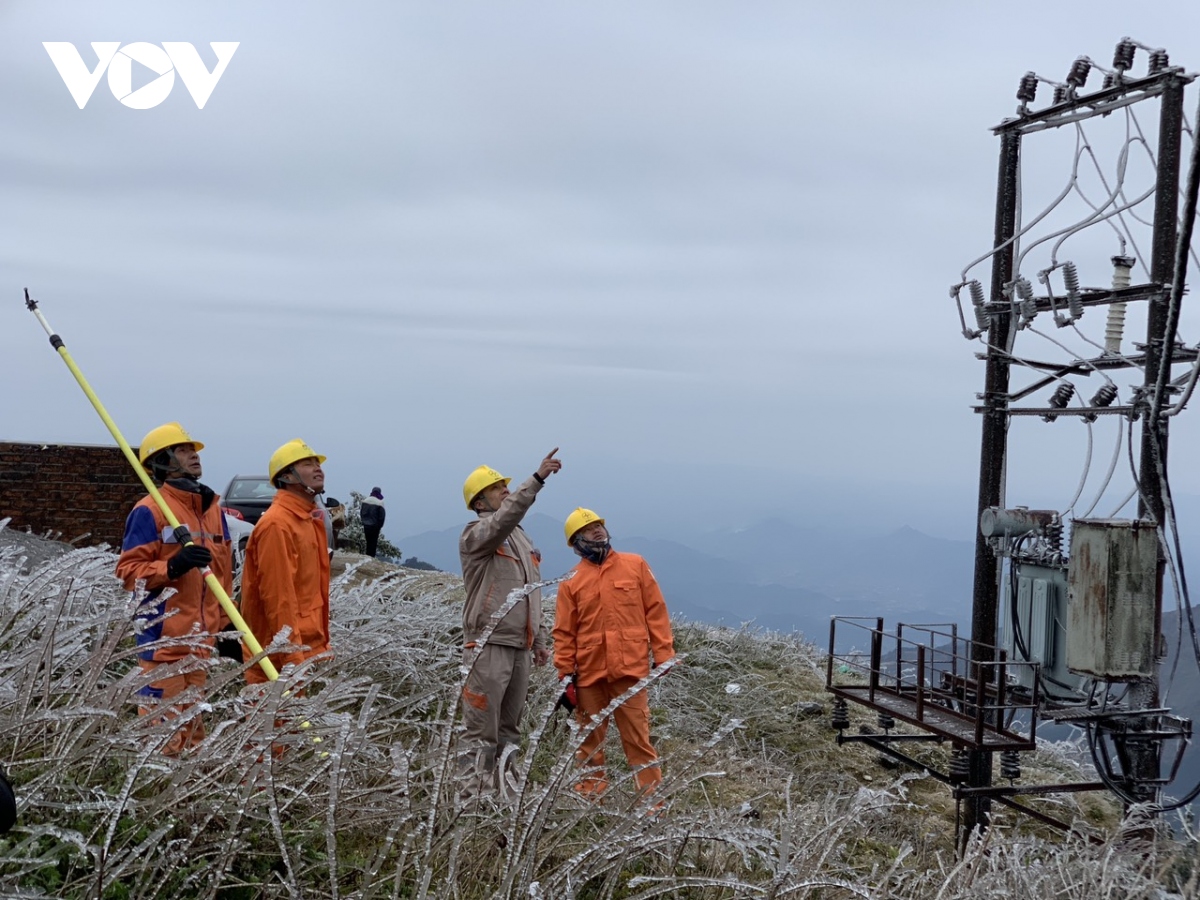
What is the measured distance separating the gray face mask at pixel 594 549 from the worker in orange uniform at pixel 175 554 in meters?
2.27

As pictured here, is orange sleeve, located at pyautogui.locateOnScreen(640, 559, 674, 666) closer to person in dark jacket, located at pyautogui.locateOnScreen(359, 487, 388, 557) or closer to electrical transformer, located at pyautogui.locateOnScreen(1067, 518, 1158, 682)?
electrical transformer, located at pyautogui.locateOnScreen(1067, 518, 1158, 682)

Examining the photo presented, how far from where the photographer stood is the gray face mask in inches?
283

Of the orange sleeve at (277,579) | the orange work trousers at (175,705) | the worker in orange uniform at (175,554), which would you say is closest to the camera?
the orange work trousers at (175,705)

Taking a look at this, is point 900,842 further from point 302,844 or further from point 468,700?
point 302,844

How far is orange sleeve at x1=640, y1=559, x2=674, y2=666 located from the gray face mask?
0.89ft

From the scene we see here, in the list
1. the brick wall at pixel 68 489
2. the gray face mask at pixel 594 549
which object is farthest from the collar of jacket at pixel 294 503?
the brick wall at pixel 68 489

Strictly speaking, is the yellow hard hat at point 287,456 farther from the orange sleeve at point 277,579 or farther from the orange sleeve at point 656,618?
the orange sleeve at point 656,618

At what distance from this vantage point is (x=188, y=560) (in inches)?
199

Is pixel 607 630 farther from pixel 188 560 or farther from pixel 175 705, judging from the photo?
pixel 175 705

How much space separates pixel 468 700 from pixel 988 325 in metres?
6.23

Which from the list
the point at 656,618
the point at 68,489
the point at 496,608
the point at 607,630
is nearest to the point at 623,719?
the point at 607,630

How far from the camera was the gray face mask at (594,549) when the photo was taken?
23.6 feet

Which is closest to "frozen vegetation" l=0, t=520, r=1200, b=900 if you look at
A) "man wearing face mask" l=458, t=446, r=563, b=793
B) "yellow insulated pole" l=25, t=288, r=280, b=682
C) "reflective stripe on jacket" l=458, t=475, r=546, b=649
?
"yellow insulated pole" l=25, t=288, r=280, b=682

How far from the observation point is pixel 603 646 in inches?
279
